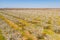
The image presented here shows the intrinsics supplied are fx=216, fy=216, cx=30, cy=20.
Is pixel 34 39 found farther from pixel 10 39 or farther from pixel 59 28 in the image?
pixel 59 28

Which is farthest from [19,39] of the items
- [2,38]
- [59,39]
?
[59,39]

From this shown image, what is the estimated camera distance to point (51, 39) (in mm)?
18109

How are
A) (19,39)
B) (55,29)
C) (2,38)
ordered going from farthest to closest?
(55,29) < (2,38) < (19,39)

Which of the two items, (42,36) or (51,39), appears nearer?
(51,39)

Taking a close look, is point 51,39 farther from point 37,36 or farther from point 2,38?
point 2,38

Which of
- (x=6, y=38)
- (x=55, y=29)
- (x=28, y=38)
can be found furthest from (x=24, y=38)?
(x=55, y=29)

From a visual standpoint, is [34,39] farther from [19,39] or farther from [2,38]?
[2,38]

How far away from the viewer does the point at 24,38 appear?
19.1 metres

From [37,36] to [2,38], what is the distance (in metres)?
3.23

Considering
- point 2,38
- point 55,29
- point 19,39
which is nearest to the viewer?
point 19,39

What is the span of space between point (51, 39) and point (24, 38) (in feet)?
8.14

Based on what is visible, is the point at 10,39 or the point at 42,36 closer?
the point at 10,39

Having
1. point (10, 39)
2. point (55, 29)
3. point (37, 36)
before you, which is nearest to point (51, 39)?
point (37, 36)

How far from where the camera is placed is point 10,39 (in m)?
18.2
